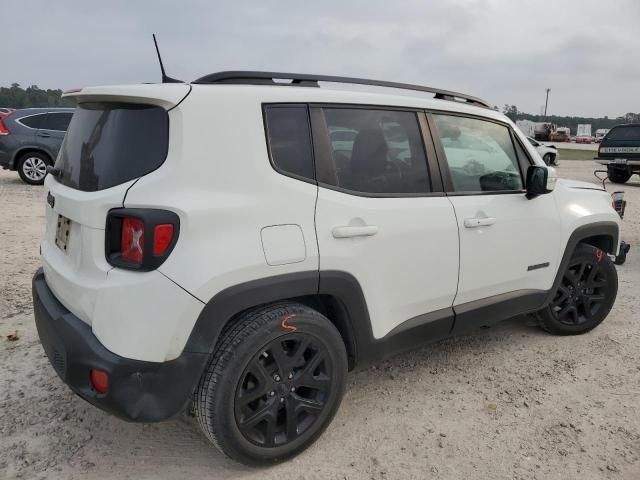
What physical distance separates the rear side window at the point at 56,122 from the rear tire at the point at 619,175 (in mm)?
14963

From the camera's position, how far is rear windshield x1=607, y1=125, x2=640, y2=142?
14.5m

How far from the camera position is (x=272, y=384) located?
2.32 m

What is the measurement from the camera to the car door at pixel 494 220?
2984 mm

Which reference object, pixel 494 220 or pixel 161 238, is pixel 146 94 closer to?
pixel 161 238

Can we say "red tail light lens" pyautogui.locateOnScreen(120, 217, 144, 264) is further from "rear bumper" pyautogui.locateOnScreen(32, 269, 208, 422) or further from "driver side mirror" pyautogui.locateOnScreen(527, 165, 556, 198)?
"driver side mirror" pyautogui.locateOnScreen(527, 165, 556, 198)

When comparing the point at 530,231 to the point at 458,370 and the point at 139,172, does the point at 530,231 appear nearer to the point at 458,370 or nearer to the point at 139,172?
the point at 458,370

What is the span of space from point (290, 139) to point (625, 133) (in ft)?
51.0

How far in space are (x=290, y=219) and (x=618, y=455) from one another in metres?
2.02

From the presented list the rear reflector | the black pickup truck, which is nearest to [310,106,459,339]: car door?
the rear reflector

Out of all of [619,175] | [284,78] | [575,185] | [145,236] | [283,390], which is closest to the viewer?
[145,236]

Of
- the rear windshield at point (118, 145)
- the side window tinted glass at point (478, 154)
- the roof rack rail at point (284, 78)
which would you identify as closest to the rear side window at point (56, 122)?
the rear windshield at point (118, 145)

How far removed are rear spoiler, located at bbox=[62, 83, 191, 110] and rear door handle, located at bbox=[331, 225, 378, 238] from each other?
2.92 ft

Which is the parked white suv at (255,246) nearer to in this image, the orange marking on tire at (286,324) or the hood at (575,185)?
the orange marking on tire at (286,324)

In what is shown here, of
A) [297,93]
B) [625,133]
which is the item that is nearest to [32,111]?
[297,93]
